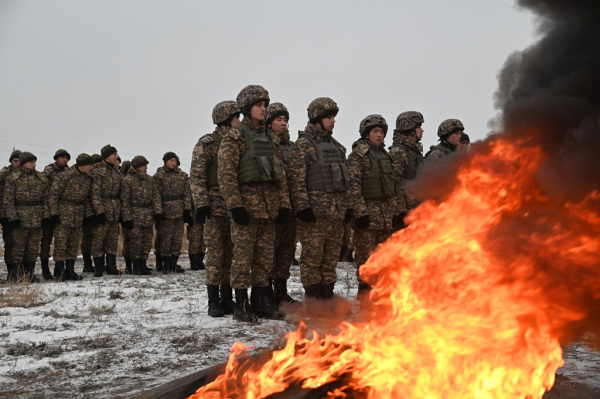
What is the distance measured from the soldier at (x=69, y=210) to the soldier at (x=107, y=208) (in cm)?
30

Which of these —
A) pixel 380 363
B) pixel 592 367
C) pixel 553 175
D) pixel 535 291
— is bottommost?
pixel 592 367

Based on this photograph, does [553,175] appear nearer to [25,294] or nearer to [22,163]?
[25,294]

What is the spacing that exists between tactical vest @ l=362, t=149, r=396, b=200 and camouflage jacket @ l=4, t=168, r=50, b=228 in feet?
22.0

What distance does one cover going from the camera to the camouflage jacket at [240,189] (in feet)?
19.7

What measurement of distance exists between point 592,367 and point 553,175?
2.45 metres

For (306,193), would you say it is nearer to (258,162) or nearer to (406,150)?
(258,162)

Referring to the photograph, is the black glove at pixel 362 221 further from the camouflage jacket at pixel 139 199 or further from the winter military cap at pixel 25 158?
the winter military cap at pixel 25 158

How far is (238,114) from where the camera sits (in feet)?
23.8

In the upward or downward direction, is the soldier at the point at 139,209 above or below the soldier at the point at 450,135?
below

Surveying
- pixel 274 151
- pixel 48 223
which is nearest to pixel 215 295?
pixel 274 151

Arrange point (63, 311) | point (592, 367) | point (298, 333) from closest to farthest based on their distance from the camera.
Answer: point (298, 333) → point (592, 367) → point (63, 311)

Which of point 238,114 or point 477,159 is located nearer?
point 477,159

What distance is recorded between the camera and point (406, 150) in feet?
26.8

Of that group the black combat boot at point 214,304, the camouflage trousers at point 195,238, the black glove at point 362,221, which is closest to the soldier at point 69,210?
the camouflage trousers at point 195,238
